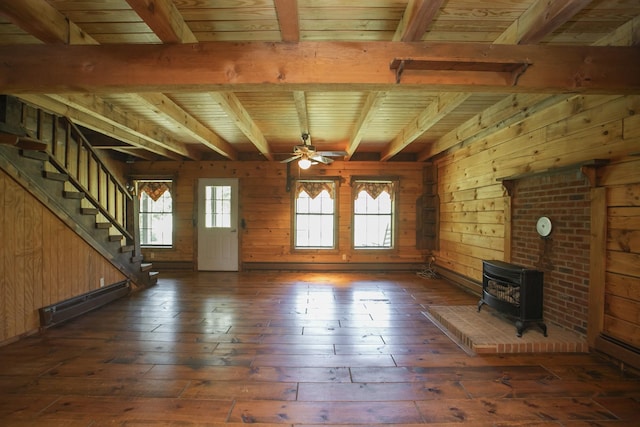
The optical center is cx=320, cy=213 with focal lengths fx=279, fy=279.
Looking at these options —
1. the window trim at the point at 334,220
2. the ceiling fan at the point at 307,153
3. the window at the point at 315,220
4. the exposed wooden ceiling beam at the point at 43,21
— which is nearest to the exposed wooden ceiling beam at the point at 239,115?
the ceiling fan at the point at 307,153

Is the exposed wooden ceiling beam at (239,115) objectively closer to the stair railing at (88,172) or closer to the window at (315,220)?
the window at (315,220)

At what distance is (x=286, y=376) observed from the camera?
225 cm

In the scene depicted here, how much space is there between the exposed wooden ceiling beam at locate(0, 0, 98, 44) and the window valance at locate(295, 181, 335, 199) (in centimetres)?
439

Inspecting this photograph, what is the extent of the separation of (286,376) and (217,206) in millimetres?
4773

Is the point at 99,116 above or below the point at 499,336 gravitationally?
above

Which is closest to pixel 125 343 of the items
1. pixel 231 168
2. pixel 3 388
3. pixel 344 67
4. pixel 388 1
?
pixel 3 388

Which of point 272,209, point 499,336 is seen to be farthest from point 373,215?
point 499,336

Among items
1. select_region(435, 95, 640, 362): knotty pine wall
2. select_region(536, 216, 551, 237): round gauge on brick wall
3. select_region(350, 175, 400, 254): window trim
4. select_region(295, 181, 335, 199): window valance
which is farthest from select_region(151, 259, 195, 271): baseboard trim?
select_region(536, 216, 551, 237): round gauge on brick wall

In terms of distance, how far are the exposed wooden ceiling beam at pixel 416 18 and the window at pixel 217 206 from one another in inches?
201

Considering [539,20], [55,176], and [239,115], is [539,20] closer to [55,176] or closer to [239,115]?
[239,115]

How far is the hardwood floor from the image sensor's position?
1836 millimetres

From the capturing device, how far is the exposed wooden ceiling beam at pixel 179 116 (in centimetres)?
295

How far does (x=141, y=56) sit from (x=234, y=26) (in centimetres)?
71

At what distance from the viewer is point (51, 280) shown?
320 cm
